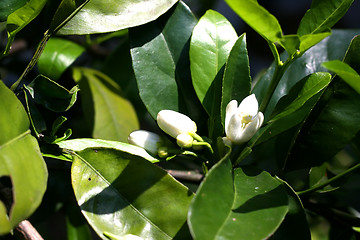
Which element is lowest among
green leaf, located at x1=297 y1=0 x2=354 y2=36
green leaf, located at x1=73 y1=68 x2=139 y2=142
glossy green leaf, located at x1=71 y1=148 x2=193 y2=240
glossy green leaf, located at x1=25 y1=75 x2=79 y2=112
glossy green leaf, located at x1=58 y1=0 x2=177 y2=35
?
green leaf, located at x1=73 y1=68 x2=139 y2=142

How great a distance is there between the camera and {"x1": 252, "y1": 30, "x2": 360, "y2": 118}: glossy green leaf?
873 millimetres

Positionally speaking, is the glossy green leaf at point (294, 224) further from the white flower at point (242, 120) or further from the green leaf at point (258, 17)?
the green leaf at point (258, 17)

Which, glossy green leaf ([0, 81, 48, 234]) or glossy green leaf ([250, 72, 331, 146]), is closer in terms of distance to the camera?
glossy green leaf ([0, 81, 48, 234])

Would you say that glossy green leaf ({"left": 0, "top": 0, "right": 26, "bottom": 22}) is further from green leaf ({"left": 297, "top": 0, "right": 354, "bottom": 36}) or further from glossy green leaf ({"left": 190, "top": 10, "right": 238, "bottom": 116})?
green leaf ({"left": 297, "top": 0, "right": 354, "bottom": 36})

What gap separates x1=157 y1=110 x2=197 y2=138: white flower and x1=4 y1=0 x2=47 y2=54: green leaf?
0.25 meters

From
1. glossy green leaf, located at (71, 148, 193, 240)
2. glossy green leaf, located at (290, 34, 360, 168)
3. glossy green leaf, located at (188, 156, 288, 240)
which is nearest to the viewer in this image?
glossy green leaf, located at (188, 156, 288, 240)

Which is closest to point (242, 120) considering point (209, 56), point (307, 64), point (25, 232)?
point (209, 56)

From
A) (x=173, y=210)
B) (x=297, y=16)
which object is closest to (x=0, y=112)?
(x=173, y=210)

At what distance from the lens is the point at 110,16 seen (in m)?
0.76

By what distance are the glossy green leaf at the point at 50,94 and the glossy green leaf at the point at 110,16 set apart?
98 mm

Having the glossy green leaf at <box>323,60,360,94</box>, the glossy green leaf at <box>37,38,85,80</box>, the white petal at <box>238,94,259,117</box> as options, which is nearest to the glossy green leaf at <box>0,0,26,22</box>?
the glossy green leaf at <box>37,38,85,80</box>

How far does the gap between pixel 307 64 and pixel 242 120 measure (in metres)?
0.28

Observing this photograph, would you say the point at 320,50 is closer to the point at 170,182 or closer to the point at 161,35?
the point at 161,35

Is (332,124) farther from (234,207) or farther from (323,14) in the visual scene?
(234,207)
